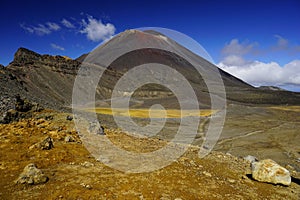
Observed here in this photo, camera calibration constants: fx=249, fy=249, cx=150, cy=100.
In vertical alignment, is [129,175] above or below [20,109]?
below

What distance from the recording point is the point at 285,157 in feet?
86.0

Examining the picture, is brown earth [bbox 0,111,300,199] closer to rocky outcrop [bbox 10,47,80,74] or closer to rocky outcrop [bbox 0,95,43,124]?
rocky outcrop [bbox 0,95,43,124]

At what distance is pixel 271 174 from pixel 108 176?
518 cm

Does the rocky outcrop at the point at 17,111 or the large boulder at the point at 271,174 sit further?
the rocky outcrop at the point at 17,111

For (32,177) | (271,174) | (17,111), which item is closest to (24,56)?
(17,111)

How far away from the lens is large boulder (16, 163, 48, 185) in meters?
6.29

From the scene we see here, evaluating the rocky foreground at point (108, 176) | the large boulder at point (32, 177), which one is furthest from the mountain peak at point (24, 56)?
the large boulder at point (32, 177)

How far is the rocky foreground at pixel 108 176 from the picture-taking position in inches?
243

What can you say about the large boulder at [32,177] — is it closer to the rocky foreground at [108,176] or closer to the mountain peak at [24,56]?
the rocky foreground at [108,176]

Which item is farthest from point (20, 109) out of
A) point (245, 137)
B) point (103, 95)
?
point (103, 95)

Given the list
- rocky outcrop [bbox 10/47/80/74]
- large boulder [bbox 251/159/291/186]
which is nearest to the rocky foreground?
large boulder [bbox 251/159/291/186]

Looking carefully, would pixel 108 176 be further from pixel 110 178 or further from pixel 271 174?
pixel 271 174

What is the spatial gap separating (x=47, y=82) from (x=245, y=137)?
67529mm

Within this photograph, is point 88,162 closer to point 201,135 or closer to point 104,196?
point 104,196
